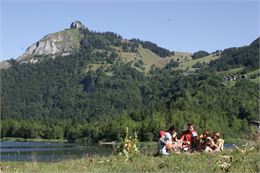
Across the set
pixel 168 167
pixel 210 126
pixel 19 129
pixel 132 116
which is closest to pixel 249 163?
pixel 168 167

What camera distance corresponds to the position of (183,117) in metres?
161

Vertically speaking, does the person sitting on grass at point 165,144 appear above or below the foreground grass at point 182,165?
above

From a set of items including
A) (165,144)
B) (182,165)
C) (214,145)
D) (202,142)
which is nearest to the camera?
(182,165)

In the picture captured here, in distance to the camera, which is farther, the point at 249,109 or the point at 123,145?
the point at 249,109

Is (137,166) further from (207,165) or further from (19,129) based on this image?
(19,129)

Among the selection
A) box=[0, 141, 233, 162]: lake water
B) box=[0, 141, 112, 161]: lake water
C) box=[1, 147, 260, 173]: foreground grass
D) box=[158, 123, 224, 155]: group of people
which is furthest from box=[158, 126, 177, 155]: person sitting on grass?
box=[1, 147, 260, 173]: foreground grass

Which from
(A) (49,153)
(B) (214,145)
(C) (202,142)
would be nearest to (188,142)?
(C) (202,142)

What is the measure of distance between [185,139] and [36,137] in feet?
560

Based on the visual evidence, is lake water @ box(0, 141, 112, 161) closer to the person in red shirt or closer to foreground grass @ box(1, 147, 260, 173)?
the person in red shirt

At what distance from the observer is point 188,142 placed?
928 inches

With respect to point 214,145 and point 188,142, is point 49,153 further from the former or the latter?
point 214,145

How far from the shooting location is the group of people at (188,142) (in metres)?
22.3

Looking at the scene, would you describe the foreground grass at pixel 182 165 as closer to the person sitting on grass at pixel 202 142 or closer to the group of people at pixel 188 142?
the group of people at pixel 188 142

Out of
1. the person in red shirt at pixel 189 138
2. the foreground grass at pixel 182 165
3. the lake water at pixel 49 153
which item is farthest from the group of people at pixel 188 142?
the foreground grass at pixel 182 165
